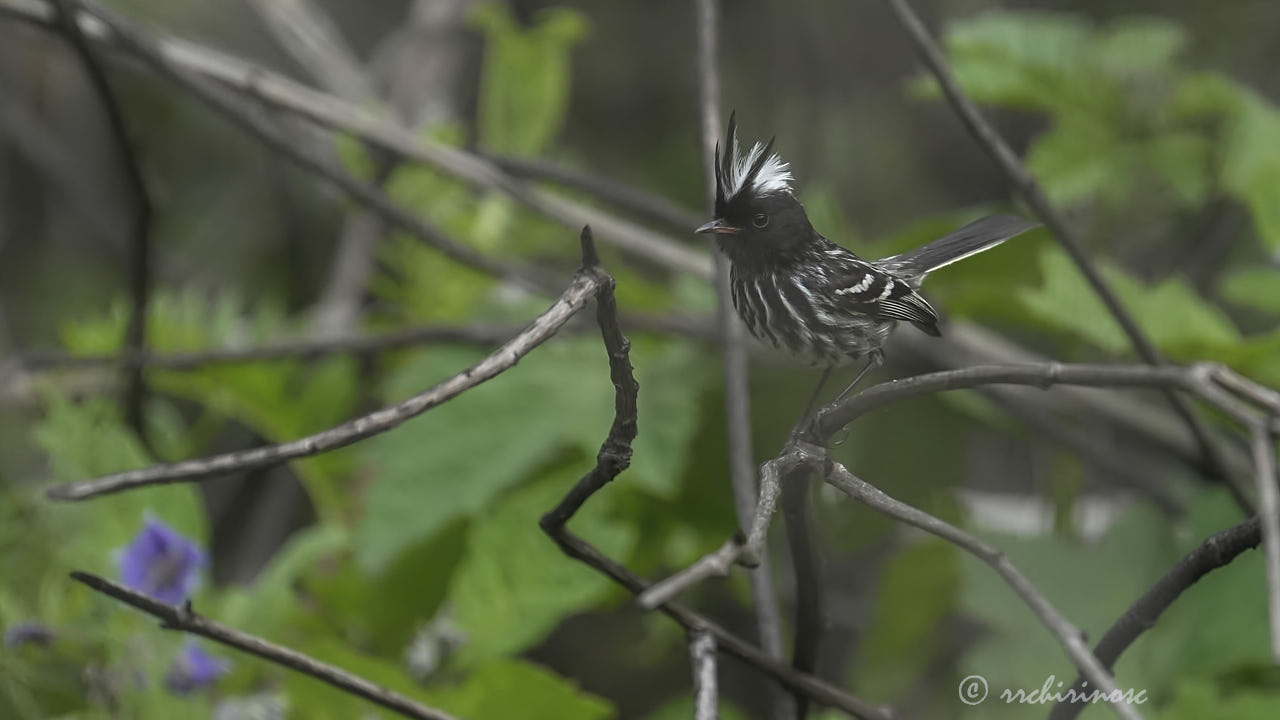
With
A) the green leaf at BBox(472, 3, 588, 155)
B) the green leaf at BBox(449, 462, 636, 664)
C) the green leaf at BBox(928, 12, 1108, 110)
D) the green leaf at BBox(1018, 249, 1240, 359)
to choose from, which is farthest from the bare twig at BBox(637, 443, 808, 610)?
the green leaf at BBox(472, 3, 588, 155)

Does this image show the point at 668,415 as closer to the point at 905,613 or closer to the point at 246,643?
the point at 905,613

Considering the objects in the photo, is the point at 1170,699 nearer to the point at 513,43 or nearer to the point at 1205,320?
the point at 1205,320

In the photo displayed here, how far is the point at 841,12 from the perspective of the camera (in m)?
3.16

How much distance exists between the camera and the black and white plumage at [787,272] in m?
0.78

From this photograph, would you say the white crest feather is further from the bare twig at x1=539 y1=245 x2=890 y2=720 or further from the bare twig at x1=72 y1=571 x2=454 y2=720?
the bare twig at x1=72 y1=571 x2=454 y2=720

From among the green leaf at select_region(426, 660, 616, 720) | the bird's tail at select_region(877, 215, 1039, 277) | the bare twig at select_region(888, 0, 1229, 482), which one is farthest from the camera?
the bare twig at select_region(888, 0, 1229, 482)

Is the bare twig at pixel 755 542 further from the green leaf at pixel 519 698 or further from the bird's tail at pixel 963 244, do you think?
the green leaf at pixel 519 698

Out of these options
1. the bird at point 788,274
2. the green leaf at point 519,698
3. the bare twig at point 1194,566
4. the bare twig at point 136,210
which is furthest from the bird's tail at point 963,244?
the bare twig at point 136,210

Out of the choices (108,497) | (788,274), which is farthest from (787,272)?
(108,497)

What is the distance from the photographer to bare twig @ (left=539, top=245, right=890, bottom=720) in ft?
2.03

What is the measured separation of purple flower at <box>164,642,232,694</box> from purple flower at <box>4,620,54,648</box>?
12 cm

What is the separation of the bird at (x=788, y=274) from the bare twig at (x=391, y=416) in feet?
0.58

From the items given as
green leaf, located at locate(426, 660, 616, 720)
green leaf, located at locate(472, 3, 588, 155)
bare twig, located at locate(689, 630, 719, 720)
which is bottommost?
green leaf, located at locate(426, 660, 616, 720)

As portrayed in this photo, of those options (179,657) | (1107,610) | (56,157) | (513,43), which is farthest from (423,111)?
(1107,610)
